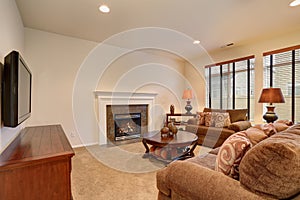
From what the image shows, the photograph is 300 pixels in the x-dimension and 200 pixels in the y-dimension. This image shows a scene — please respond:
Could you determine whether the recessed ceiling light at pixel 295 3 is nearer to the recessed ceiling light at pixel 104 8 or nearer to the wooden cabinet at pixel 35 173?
the recessed ceiling light at pixel 104 8

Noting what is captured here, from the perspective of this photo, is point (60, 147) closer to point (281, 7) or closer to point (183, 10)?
point (183, 10)

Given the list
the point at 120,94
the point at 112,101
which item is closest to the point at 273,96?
the point at 120,94

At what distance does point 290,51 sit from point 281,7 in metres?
1.50

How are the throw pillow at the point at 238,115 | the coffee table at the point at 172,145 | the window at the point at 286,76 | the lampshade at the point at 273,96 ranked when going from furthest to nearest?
the throw pillow at the point at 238,115 < the window at the point at 286,76 < the lampshade at the point at 273,96 < the coffee table at the point at 172,145

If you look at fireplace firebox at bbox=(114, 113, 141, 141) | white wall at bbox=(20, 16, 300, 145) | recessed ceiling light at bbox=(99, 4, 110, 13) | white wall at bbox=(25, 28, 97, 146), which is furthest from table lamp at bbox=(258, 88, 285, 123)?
white wall at bbox=(25, 28, 97, 146)

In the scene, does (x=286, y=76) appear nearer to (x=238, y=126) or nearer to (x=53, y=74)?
(x=238, y=126)

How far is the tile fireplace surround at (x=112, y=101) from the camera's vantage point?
4.04 m

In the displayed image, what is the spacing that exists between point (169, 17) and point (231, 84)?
9.76ft

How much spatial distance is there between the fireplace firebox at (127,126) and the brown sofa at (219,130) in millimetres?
1516

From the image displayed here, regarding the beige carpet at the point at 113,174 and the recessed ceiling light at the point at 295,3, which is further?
the recessed ceiling light at the point at 295,3

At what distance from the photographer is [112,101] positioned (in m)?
4.23

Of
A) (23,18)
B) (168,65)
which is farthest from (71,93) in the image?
(168,65)

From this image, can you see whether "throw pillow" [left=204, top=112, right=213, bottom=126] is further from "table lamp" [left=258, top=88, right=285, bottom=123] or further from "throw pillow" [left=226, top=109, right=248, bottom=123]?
"table lamp" [left=258, top=88, right=285, bottom=123]

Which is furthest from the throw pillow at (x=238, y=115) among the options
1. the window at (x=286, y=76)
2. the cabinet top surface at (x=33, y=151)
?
the cabinet top surface at (x=33, y=151)
